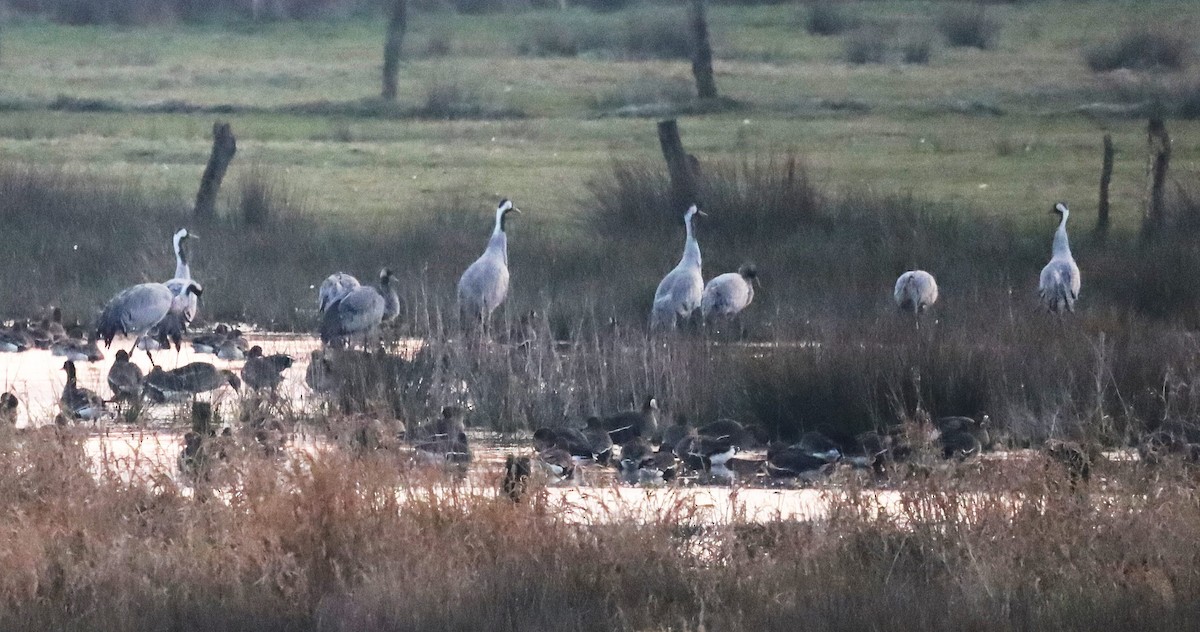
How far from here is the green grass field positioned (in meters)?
34.1

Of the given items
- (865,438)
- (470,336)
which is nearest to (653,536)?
(865,438)

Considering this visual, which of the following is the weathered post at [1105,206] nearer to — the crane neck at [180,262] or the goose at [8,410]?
the crane neck at [180,262]

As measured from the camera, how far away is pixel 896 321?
14.6m

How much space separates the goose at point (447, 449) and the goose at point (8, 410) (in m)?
2.11

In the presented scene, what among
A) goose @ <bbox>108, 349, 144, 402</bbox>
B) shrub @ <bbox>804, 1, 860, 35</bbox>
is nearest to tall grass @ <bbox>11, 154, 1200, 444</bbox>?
goose @ <bbox>108, 349, 144, 402</bbox>

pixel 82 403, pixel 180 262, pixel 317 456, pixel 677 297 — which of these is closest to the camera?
pixel 317 456

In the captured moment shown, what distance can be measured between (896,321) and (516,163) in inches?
912

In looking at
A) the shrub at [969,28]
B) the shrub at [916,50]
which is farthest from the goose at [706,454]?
the shrub at [969,28]

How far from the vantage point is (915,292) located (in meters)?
16.6

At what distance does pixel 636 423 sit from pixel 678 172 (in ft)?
33.7

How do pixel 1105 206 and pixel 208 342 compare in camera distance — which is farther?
pixel 1105 206

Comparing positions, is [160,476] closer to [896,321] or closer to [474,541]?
[474,541]

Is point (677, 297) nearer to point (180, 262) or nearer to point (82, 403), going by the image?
point (180, 262)

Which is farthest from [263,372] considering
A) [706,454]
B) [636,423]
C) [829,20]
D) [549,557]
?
[829,20]
